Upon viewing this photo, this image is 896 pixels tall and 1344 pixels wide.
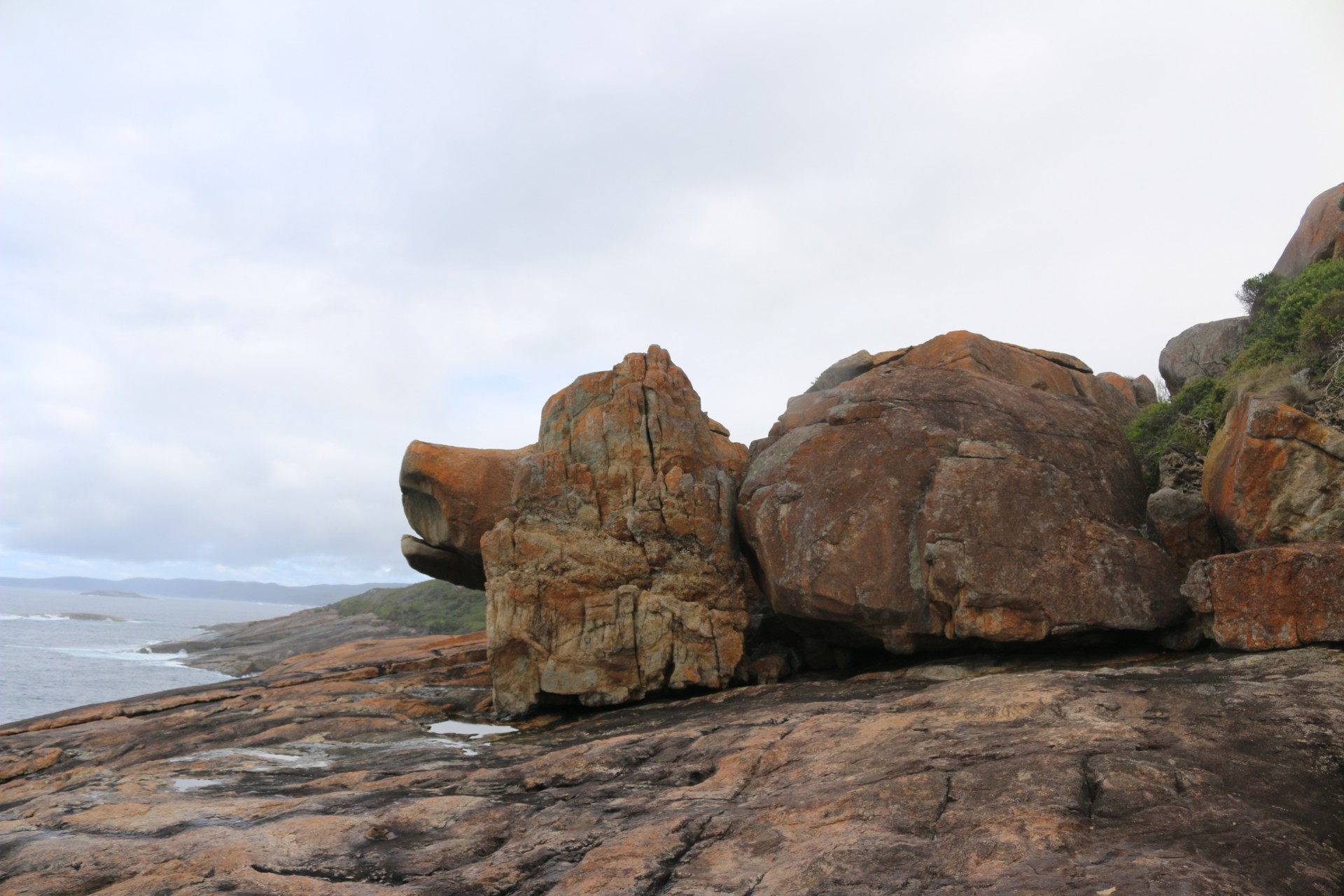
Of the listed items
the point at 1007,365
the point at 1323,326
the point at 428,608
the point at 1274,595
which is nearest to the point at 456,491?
the point at 1007,365

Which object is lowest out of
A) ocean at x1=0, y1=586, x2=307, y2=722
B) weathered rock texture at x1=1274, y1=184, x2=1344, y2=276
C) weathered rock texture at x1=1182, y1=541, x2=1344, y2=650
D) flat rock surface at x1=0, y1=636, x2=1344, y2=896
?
ocean at x1=0, y1=586, x2=307, y2=722

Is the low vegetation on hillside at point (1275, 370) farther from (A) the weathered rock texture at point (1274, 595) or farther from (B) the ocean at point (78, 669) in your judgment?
(B) the ocean at point (78, 669)

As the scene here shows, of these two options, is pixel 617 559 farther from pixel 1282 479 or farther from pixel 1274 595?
pixel 1282 479

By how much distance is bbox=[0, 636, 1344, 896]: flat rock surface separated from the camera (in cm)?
620

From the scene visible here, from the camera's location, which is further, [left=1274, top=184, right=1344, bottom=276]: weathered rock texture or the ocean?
the ocean

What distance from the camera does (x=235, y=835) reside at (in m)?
8.77

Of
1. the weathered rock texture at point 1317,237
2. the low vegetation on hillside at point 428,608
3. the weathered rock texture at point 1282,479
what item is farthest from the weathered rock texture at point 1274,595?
the low vegetation on hillside at point 428,608

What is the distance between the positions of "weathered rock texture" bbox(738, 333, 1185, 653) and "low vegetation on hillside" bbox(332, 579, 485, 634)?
149ft

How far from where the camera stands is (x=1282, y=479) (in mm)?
12273

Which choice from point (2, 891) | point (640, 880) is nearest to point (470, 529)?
point (2, 891)

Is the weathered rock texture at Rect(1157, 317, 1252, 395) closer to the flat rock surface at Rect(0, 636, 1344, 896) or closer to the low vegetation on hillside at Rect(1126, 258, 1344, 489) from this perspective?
the low vegetation on hillside at Rect(1126, 258, 1344, 489)

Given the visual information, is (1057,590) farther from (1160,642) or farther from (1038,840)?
(1038,840)

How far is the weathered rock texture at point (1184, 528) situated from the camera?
1418cm

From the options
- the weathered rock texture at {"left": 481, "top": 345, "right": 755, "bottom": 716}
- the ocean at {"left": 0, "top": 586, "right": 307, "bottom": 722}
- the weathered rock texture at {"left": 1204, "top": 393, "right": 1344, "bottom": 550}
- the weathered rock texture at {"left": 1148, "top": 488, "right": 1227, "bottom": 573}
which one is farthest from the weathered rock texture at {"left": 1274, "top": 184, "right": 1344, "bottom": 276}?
the ocean at {"left": 0, "top": 586, "right": 307, "bottom": 722}
